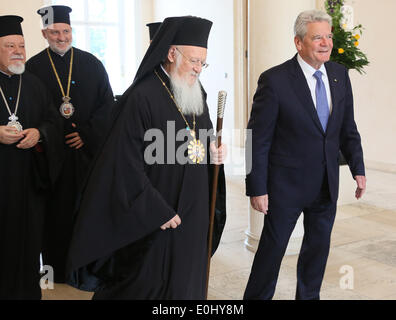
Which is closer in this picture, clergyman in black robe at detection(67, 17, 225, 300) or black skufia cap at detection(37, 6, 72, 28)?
clergyman in black robe at detection(67, 17, 225, 300)

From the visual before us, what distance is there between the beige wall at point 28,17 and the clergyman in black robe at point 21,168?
372 inches

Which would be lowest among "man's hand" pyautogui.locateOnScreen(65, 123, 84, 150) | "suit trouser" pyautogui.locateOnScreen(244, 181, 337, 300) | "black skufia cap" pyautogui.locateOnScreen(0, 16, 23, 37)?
"suit trouser" pyautogui.locateOnScreen(244, 181, 337, 300)

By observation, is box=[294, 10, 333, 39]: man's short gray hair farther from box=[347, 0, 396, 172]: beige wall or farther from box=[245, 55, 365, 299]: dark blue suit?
box=[347, 0, 396, 172]: beige wall

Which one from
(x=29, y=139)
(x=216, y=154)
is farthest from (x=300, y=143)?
(x=29, y=139)

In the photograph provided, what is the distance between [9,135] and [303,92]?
1.93 m

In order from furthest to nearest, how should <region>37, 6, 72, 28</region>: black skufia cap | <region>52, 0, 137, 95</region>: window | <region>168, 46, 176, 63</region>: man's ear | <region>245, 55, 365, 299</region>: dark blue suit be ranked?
<region>52, 0, 137, 95</region>: window, <region>37, 6, 72, 28</region>: black skufia cap, <region>245, 55, 365, 299</region>: dark blue suit, <region>168, 46, 176, 63</region>: man's ear

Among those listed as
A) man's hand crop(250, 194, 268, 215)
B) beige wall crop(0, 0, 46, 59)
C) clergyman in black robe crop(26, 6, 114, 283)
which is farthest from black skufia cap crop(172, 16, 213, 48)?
beige wall crop(0, 0, 46, 59)

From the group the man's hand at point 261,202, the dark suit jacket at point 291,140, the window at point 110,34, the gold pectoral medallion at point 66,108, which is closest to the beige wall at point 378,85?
the dark suit jacket at point 291,140

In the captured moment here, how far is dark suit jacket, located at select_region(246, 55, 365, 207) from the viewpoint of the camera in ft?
10.8

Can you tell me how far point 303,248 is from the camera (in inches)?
142

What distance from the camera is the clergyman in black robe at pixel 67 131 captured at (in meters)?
4.47

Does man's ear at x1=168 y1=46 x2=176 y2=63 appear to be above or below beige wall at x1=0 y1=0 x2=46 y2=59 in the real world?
below

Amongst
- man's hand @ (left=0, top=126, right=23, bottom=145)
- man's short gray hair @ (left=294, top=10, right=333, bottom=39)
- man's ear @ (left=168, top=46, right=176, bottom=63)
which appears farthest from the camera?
man's hand @ (left=0, top=126, right=23, bottom=145)

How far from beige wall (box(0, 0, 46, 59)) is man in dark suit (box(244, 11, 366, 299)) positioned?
1063 cm
